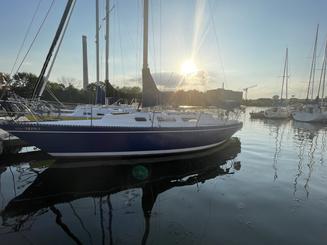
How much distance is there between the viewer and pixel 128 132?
882 cm

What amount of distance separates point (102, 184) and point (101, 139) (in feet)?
7.02

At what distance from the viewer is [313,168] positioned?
9328mm

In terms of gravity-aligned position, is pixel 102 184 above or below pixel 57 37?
below

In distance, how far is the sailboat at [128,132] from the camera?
8352 mm

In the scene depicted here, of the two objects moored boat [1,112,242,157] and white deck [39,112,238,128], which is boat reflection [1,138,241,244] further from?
white deck [39,112,238,128]

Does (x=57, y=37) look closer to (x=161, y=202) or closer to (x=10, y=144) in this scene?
(x=10, y=144)

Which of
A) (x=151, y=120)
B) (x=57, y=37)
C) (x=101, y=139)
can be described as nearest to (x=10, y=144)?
(x=57, y=37)

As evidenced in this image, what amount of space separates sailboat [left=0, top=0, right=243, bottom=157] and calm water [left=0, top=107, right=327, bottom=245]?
1.78ft

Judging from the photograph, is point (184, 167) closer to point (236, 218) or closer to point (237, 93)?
point (236, 218)

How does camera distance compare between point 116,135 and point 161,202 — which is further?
point 116,135

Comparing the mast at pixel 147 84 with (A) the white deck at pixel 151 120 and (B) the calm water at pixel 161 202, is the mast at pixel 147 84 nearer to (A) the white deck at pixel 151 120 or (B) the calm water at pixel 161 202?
(A) the white deck at pixel 151 120

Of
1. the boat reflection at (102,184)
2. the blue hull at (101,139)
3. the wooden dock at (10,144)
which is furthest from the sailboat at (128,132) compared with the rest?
the wooden dock at (10,144)

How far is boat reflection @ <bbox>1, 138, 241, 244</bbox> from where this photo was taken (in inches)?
195

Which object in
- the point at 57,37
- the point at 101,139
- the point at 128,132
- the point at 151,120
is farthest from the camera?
the point at 57,37
